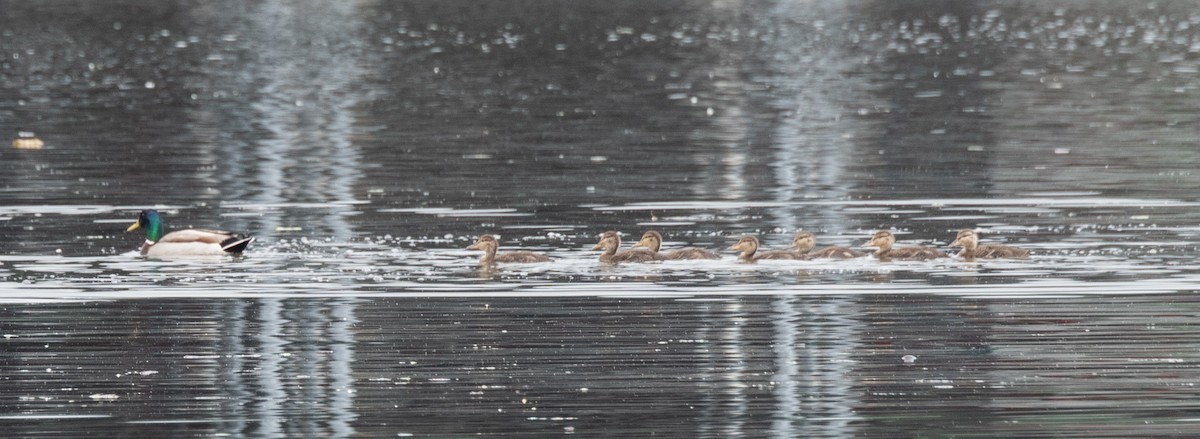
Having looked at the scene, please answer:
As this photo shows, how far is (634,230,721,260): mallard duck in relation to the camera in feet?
61.0

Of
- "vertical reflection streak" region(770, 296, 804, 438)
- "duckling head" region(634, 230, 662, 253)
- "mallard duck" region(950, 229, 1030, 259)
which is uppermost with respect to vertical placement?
"duckling head" region(634, 230, 662, 253)

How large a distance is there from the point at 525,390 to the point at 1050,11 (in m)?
89.4

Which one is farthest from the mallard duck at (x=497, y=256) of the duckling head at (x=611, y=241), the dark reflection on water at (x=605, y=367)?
the dark reflection on water at (x=605, y=367)

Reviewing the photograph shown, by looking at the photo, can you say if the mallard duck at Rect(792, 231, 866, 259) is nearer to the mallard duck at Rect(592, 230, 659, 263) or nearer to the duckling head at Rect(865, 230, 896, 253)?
the duckling head at Rect(865, 230, 896, 253)

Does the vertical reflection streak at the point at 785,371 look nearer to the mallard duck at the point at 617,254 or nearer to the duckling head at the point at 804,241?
the mallard duck at the point at 617,254

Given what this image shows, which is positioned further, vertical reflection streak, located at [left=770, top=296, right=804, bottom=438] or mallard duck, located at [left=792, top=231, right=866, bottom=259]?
mallard duck, located at [left=792, top=231, right=866, bottom=259]

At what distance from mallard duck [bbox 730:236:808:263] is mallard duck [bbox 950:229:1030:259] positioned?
123cm

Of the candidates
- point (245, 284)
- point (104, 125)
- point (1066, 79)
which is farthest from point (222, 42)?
point (245, 284)

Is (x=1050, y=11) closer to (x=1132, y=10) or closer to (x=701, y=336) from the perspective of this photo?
(x=1132, y=10)

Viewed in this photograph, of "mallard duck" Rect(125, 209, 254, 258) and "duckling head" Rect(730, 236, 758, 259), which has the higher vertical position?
"mallard duck" Rect(125, 209, 254, 258)

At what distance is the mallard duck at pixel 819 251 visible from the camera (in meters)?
18.6

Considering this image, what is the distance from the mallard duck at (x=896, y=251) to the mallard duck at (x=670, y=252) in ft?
4.10

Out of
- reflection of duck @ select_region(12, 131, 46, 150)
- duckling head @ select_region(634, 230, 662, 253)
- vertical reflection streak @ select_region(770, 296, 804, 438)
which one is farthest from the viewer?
reflection of duck @ select_region(12, 131, 46, 150)

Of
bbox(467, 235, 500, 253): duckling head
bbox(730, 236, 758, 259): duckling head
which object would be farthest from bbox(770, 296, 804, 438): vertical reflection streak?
bbox(467, 235, 500, 253): duckling head
